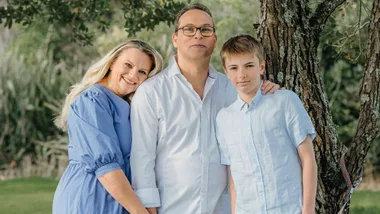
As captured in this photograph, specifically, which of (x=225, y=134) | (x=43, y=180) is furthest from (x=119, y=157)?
(x=43, y=180)

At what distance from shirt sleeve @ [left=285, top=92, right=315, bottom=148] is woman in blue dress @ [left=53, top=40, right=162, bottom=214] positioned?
2.60 feet

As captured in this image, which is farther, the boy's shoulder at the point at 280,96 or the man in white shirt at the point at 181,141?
the man in white shirt at the point at 181,141

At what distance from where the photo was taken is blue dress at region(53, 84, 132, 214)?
3514 millimetres

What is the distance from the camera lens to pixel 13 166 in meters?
12.7

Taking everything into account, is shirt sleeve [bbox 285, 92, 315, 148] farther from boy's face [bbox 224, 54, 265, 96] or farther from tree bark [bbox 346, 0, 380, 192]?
tree bark [bbox 346, 0, 380, 192]

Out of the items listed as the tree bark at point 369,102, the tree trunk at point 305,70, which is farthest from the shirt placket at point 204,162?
the tree bark at point 369,102

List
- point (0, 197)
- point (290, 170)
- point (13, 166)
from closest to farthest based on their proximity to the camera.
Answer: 1. point (290, 170)
2. point (0, 197)
3. point (13, 166)

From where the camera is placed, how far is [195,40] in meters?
3.67

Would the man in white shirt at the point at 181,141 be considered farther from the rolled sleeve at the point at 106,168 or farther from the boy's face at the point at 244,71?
the boy's face at the point at 244,71

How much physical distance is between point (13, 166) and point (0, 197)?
10.6 ft

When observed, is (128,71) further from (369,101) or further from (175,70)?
(369,101)

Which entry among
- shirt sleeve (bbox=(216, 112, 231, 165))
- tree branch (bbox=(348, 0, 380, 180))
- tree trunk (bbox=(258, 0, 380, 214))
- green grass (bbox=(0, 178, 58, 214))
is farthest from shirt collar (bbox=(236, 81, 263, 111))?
green grass (bbox=(0, 178, 58, 214))

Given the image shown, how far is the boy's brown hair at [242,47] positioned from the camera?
3418mm

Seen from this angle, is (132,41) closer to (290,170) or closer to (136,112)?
(136,112)
